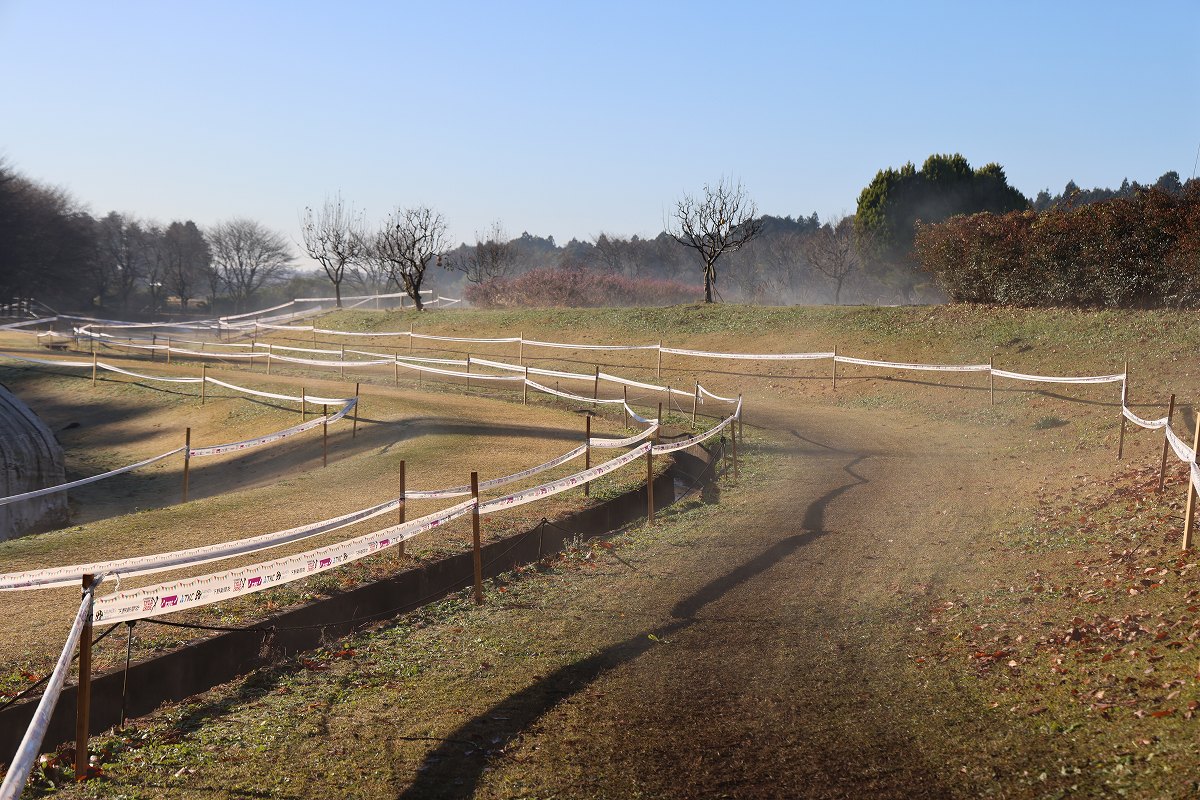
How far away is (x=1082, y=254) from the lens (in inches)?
1157

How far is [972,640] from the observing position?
8422 mm

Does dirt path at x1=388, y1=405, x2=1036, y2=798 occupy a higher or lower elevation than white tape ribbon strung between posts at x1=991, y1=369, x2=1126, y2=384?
lower

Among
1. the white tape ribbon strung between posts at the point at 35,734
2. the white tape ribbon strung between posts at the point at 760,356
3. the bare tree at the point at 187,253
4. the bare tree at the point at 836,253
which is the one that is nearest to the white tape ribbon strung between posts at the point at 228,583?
the white tape ribbon strung between posts at the point at 35,734

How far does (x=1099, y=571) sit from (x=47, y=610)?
1092cm

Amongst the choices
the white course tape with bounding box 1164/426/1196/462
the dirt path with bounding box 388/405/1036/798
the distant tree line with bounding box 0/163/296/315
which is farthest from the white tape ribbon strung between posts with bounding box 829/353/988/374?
the distant tree line with bounding box 0/163/296/315

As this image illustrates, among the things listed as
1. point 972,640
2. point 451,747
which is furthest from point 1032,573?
point 451,747

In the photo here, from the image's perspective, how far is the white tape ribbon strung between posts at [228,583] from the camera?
6.70 metres

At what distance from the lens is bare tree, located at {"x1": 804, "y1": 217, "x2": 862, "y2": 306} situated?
213 feet

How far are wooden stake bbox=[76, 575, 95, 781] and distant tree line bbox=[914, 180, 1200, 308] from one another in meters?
28.9

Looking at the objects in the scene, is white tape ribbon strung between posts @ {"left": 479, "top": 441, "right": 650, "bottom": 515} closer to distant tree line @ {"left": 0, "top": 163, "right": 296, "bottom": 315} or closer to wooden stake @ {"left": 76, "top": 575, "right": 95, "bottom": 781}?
wooden stake @ {"left": 76, "top": 575, "right": 95, "bottom": 781}

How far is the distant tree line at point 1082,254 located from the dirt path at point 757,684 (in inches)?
696

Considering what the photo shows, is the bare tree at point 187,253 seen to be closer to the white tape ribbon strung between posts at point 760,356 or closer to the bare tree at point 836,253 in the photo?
the bare tree at point 836,253

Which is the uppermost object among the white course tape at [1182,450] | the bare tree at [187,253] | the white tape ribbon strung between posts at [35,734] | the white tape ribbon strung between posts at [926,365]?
the bare tree at [187,253]

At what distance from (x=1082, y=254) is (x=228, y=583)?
29.2 m
